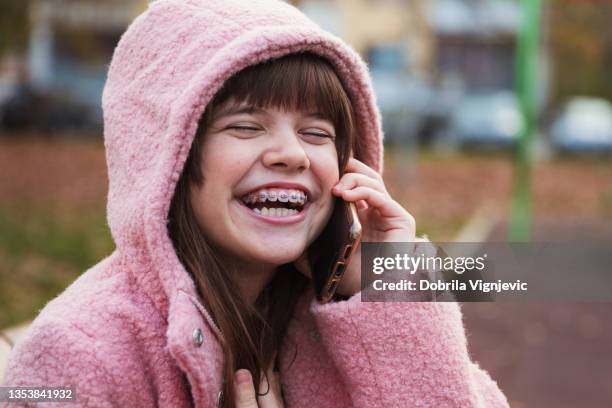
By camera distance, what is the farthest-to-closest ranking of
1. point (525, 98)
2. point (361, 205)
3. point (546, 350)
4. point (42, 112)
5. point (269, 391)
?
point (42, 112)
point (525, 98)
point (546, 350)
point (361, 205)
point (269, 391)

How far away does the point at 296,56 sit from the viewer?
1.84m

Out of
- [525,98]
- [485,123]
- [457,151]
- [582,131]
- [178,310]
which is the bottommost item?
[178,310]

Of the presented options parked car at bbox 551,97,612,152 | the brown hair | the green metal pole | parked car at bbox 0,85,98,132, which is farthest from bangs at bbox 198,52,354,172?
parked car at bbox 0,85,98,132

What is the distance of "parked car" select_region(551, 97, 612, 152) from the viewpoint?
18734 millimetres

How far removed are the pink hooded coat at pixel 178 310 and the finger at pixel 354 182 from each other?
20cm

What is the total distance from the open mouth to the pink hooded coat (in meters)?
0.17

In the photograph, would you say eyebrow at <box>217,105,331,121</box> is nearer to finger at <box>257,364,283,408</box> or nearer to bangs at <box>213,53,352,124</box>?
bangs at <box>213,53,352,124</box>

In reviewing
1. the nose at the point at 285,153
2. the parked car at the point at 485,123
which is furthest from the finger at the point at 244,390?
the parked car at the point at 485,123

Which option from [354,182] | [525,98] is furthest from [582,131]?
[354,182]

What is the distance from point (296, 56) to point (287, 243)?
43cm

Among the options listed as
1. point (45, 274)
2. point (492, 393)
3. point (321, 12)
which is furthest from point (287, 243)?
point (321, 12)

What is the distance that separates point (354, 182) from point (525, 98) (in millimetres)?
5830

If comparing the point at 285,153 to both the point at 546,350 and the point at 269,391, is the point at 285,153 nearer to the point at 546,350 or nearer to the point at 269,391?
the point at 269,391

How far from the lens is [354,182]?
6.46 feet
